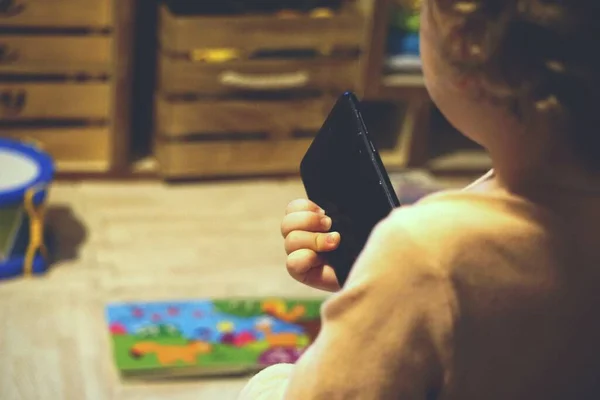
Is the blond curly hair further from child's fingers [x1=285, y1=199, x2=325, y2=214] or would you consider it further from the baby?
child's fingers [x1=285, y1=199, x2=325, y2=214]

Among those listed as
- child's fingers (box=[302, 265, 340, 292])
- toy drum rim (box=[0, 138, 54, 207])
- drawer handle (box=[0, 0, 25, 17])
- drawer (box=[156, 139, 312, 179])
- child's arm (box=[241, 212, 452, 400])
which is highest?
child's arm (box=[241, 212, 452, 400])

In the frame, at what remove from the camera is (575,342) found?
0.55m

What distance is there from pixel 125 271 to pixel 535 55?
1409 millimetres

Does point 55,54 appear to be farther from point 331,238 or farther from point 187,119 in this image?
point 331,238

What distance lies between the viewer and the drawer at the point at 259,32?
1999 millimetres

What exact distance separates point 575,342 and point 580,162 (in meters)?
0.12

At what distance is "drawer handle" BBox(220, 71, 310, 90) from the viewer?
2.06 metres

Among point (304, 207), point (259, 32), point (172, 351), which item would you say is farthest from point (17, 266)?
point (304, 207)

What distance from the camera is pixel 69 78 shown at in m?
2.02

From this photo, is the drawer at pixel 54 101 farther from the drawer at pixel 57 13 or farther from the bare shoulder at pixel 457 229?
the bare shoulder at pixel 457 229

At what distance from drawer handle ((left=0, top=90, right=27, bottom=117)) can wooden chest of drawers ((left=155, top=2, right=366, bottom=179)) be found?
11.7 inches

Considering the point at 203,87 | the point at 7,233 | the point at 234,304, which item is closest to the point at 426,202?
the point at 234,304

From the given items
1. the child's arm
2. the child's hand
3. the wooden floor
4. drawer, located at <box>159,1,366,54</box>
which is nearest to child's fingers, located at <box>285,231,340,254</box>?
the child's hand

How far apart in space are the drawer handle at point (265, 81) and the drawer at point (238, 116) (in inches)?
1.8
